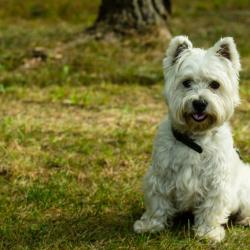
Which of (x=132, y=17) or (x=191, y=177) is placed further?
(x=132, y=17)

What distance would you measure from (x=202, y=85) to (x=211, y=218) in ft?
3.48

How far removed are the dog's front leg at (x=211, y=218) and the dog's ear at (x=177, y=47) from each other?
1.16 m

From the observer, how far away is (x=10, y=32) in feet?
30.0

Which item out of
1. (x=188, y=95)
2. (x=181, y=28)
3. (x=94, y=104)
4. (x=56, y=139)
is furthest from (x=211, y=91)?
(x=181, y=28)

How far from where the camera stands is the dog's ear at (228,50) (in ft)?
9.87

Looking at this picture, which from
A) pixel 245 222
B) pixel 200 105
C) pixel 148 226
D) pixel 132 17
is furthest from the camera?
pixel 132 17

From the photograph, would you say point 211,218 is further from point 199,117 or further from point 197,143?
point 199,117

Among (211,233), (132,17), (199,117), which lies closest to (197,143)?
(199,117)

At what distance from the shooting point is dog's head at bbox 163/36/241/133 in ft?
9.62

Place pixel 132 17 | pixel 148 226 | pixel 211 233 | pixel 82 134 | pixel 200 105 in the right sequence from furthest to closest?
pixel 132 17, pixel 82 134, pixel 148 226, pixel 211 233, pixel 200 105

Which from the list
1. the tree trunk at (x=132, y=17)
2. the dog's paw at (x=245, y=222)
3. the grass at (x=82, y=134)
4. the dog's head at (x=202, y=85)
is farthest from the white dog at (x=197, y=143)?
the tree trunk at (x=132, y=17)

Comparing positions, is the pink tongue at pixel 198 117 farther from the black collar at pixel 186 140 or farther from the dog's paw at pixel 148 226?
the dog's paw at pixel 148 226

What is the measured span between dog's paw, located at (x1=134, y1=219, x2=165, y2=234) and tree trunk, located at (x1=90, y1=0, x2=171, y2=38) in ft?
17.4

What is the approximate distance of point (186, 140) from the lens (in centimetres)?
308
